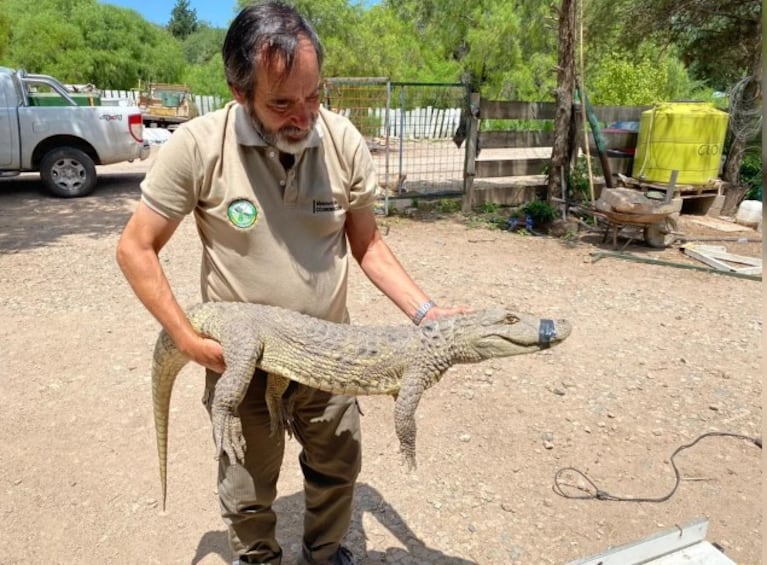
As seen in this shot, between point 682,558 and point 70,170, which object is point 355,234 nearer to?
point 682,558

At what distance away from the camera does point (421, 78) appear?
2934cm

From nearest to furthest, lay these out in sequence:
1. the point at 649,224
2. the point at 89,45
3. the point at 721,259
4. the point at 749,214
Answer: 1. the point at 721,259
2. the point at 649,224
3. the point at 749,214
4. the point at 89,45

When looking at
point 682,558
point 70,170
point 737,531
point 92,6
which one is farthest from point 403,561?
point 92,6

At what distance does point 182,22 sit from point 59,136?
79.1 meters

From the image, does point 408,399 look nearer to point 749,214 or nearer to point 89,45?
point 749,214

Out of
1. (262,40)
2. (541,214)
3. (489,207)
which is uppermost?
(262,40)

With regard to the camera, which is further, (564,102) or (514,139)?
(514,139)

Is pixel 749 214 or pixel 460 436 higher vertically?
pixel 749 214

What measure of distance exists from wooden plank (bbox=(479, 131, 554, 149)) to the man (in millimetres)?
8093

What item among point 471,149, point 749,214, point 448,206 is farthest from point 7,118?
point 749,214

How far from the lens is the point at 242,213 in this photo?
2053 mm

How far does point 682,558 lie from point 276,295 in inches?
80.9

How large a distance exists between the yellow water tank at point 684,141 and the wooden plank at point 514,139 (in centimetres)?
170

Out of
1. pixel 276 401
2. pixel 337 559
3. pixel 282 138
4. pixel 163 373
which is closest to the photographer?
pixel 282 138
